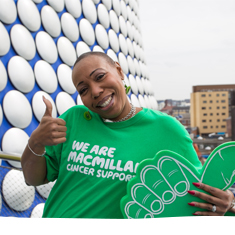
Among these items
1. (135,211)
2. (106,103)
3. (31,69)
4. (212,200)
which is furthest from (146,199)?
(31,69)

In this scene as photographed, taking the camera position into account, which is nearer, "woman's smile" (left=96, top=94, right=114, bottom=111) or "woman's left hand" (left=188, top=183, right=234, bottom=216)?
"woman's left hand" (left=188, top=183, right=234, bottom=216)

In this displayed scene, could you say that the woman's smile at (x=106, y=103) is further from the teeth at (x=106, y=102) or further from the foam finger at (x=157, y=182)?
the foam finger at (x=157, y=182)

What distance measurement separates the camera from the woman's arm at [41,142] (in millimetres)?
683

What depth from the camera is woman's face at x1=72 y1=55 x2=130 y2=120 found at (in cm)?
71

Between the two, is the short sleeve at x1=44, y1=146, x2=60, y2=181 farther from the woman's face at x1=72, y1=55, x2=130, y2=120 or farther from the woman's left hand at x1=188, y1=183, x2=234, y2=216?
the woman's left hand at x1=188, y1=183, x2=234, y2=216

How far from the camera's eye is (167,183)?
2.01 feet

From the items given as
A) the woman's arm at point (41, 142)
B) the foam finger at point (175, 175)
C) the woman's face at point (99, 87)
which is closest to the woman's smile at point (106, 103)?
the woman's face at point (99, 87)

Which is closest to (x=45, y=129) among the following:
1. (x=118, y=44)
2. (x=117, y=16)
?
(x=118, y=44)

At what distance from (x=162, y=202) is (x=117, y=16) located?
591 cm

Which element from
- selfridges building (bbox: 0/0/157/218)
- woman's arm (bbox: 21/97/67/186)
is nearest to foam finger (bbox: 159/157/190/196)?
woman's arm (bbox: 21/97/67/186)

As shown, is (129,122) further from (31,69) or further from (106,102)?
(31,69)

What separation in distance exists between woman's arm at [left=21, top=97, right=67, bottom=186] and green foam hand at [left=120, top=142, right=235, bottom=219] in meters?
0.24

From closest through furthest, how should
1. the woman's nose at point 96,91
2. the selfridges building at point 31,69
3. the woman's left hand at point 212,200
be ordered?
1. the woman's left hand at point 212,200
2. the woman's nose at point 96,91
3. the selfridges building at point 31,69

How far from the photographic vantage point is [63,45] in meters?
3.36
